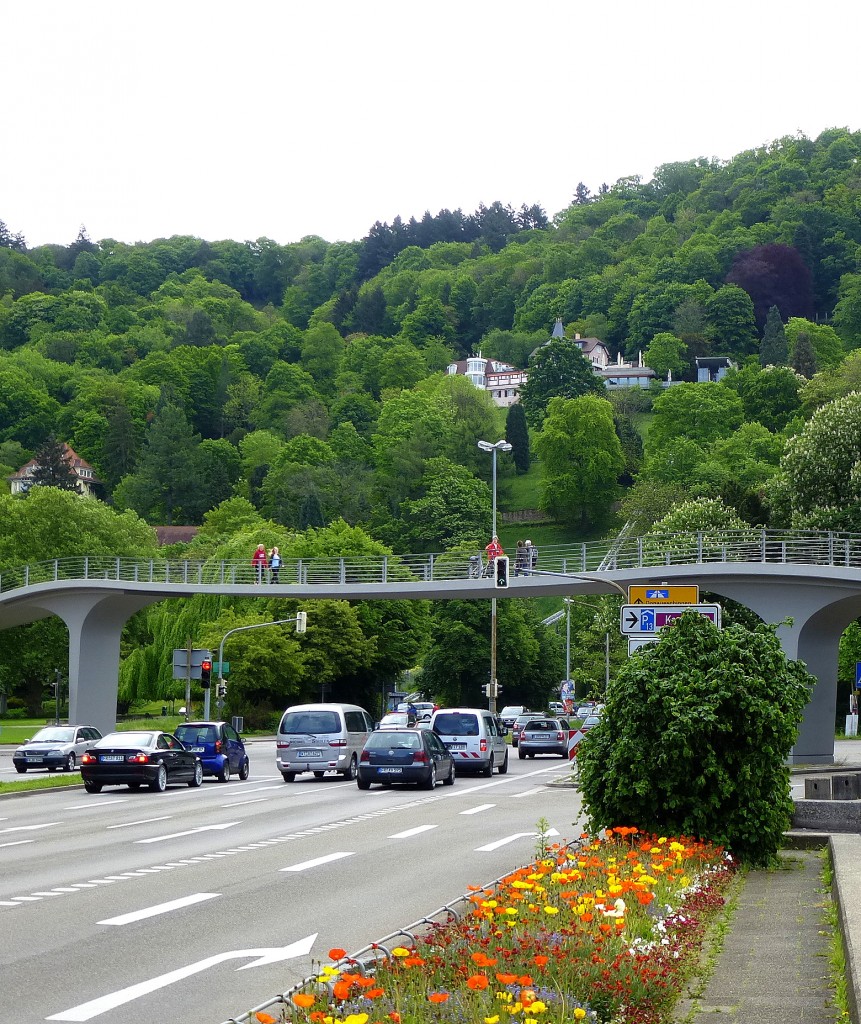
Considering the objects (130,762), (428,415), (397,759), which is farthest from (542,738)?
(428,415)

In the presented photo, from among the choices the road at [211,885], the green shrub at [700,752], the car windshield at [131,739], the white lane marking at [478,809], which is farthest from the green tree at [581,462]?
the green shrub at [700,752]

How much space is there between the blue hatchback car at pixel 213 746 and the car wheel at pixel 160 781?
12.5 feet

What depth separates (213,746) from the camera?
36250mm

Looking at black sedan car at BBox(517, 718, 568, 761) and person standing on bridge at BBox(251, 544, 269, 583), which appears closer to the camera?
black sedan car at BBox(517, 718, 568, 761)

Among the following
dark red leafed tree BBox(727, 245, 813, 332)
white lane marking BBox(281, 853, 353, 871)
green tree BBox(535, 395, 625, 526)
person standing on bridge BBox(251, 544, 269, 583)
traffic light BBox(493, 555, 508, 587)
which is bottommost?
white lane marking BBox(281, 853, 353, 871)

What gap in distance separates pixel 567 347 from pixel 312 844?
14003 cm

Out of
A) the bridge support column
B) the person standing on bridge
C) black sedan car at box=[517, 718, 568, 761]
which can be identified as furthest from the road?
the bridge support column

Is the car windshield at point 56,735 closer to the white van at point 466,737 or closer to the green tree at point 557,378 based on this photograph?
the white van at point 466,737

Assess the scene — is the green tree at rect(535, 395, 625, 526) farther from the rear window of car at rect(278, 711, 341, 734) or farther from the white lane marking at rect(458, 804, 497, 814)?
the white lane marking at rect(458, 804, 497, 814)

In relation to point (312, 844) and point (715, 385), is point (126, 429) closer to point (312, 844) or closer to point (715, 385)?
point (715, 385)

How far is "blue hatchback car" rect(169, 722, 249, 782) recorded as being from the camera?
36062 mm

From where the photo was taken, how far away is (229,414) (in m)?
172

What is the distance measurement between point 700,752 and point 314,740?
71.3ft

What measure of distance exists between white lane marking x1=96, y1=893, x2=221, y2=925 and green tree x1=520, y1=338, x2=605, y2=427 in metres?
143
